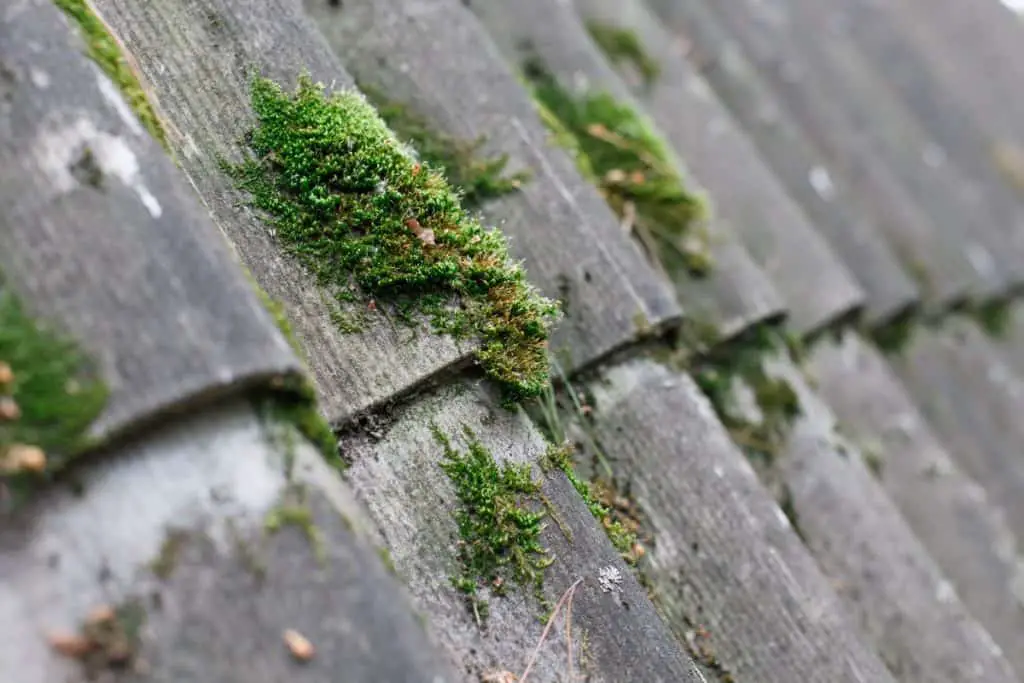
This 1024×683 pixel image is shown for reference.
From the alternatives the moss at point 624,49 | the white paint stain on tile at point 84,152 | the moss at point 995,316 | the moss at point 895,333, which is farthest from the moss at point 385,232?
the moss at point 995,316

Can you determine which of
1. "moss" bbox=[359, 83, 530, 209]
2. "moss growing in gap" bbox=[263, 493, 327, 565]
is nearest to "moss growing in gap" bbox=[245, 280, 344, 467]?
"moss growing in gap" bbox=[263, 493, 327, 565]

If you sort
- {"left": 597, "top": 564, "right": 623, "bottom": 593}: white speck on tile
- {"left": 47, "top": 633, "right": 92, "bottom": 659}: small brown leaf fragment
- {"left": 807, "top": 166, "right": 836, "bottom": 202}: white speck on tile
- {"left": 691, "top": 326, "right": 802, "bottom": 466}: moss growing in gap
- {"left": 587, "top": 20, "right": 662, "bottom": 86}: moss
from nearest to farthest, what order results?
{"left": 47, "top": 633, "right": 92, "bottom": 659}: small brown leaf fragment → {"left": 597, "top": 564, "right": 623, "bottom": 593}: white speck on tile → {"left": 691, "top": 326, "right": 802, "bottom": 466}: moss growing in gap → {"left": 587, "top": 20, "right": 662, "bottom": 86}: moss → {"left": 807, "top": 166, "right": 836, "bottom": 202}: white speck on tile

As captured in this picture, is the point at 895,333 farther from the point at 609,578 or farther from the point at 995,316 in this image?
the point at 609,578

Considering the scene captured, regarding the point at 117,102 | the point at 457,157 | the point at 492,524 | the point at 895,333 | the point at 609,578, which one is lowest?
the point at 895,333

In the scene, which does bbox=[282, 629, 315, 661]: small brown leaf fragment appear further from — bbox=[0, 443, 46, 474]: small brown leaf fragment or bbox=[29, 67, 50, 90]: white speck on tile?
bbox=[29, 67, 50, 90]: white speck on tile

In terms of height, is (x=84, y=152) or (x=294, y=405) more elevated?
(x=84, y=152)

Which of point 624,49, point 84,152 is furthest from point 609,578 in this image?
point 624,49

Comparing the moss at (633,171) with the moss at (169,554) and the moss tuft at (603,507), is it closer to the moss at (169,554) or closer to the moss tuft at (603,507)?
the moss tuft at (603,507)
